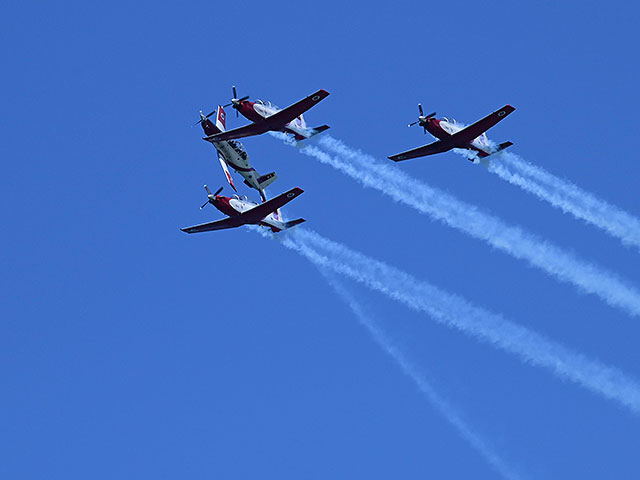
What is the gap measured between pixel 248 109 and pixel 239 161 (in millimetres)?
8430

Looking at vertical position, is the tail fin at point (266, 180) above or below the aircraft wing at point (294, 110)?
above

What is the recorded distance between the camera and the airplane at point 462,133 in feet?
340

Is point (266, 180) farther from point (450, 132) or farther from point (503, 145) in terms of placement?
point (503, 145)

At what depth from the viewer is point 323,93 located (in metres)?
102

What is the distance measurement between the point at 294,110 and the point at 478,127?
1304 centimetres

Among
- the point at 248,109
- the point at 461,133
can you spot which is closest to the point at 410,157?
the point at 461,133

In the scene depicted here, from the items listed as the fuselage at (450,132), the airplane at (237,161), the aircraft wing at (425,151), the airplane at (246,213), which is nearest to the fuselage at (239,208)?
the airplane at (246,213)

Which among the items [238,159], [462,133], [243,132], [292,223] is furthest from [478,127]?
[238,159]

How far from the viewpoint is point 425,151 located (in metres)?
107

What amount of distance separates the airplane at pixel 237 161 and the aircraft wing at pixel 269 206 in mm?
5062

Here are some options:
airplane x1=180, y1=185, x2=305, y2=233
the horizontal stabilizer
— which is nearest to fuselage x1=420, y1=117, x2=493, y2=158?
the horizontal stabilizer

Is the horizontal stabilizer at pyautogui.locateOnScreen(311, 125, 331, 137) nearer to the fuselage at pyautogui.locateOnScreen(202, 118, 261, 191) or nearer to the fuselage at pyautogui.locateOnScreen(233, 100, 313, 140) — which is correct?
the fuselage at pyautogui.locateOnScreen(233, 100, 313, 140)

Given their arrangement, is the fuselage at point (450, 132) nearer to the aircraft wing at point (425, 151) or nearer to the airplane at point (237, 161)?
the aircraft wing at point (425, 151)

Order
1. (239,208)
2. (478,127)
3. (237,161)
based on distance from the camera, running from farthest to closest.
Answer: (237,161), (239,208), (478,127)
